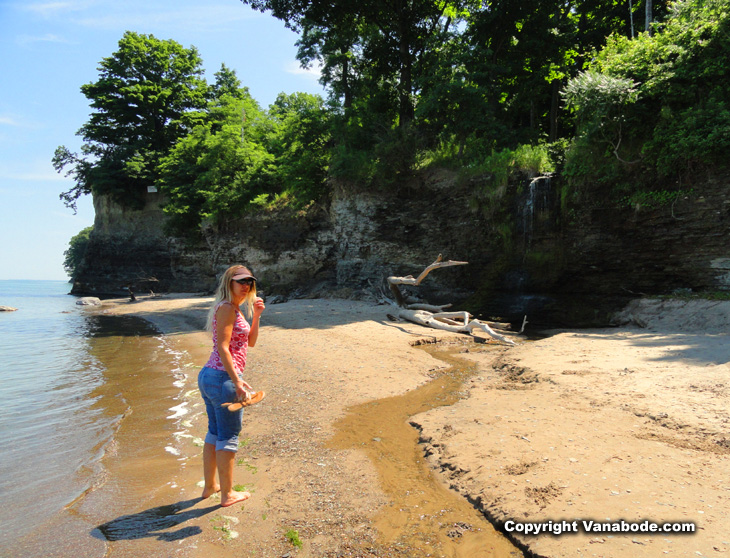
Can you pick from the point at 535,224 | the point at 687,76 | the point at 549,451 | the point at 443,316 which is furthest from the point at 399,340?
the point at 687,76

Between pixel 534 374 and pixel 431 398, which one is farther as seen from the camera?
pixel 534 374

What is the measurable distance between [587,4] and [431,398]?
26.8 metres

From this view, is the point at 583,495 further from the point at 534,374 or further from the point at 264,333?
the point at 264,333

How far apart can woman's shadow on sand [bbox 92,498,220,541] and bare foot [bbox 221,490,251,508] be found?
103 millimetres

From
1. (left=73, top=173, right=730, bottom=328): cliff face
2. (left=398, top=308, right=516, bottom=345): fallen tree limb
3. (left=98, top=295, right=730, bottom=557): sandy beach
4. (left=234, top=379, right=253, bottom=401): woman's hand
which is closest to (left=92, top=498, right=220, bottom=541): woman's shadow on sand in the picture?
(left=98, top=295, right=730, bottom=557): sandy beach

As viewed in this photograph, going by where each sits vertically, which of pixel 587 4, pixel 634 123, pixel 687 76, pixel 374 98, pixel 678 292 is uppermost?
pixel 587 4

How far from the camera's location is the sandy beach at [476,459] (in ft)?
9.61

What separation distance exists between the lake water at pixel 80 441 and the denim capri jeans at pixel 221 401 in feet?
3.72

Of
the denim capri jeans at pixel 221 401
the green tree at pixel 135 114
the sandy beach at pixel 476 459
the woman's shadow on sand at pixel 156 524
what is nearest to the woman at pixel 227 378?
the denim capri jeans at pixel 221 401

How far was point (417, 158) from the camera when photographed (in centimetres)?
2017

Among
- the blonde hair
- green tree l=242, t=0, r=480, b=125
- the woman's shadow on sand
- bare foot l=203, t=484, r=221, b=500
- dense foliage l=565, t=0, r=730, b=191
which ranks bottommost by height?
the woman's shadow on sand

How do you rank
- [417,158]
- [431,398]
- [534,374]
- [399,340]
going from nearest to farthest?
[431,398] < [534,374] < [399,340] < [417,158]

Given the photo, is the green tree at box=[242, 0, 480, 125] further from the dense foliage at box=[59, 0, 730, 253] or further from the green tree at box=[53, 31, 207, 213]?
A: the green tree at box=[53, 31, 207, 213]

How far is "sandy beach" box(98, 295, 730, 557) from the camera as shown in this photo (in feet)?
9.61
